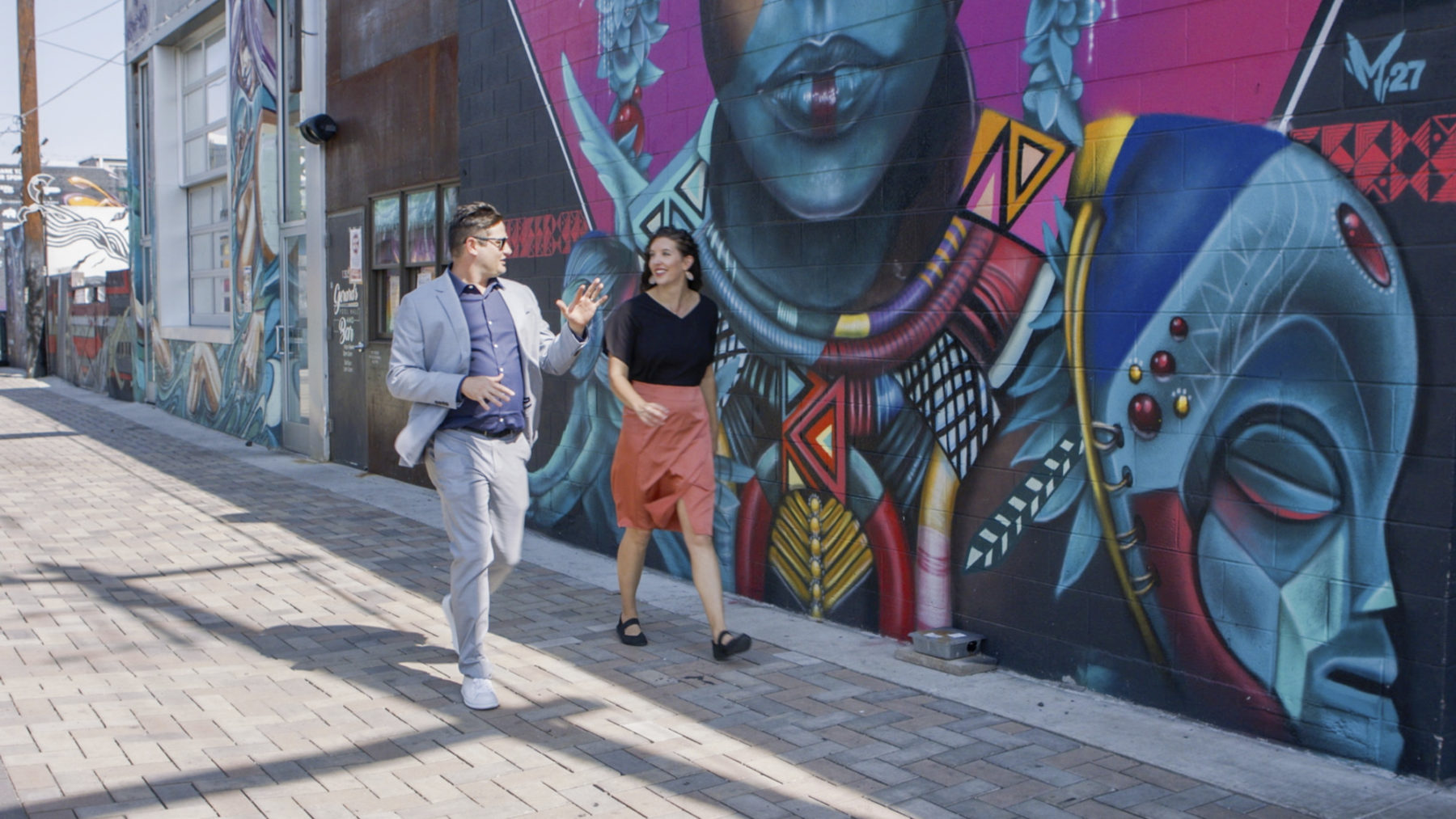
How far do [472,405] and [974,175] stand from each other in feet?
7.20

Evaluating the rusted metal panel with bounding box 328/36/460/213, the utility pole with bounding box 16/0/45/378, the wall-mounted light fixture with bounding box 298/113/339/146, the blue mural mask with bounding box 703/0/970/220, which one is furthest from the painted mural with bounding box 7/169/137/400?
the blue mural mask with bounding box 703/0/970/220

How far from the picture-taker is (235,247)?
14.9 meters

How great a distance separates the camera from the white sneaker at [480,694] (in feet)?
15.8

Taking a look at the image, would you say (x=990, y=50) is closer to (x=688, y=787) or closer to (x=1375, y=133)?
(x=1375, y=133)

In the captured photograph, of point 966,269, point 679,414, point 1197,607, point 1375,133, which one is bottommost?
point 1197,607

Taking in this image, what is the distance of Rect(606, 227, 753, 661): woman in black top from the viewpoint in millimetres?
5477

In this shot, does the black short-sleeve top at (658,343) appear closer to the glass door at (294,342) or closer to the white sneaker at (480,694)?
the white sneaker at (480,694)

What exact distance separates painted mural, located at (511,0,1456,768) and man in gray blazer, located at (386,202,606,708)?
1.55 meters

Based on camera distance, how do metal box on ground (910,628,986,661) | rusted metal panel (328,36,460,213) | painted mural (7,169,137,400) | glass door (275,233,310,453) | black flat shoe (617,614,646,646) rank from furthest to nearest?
1. painted mural (7,169,137,400)
2. glass door (275,233,310,453)
3. rusted metal panel (328,36,460,213)
4. black flat shoe (617,614,646,646)
5. metal box on ground (910,628,986,661)

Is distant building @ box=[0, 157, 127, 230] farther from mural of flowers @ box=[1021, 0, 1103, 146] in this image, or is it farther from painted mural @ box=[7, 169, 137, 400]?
mural of flowers @ box=[1021, 0, 1103, 146]

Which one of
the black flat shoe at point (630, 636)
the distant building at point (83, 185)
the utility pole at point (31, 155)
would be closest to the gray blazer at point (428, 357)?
the black flat shoe at point (630, 636)

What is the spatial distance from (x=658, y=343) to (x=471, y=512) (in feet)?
3.73

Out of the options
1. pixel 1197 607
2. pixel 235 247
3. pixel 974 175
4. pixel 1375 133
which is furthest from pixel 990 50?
pixel 235 247

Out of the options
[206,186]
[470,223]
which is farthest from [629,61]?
[206,186]
